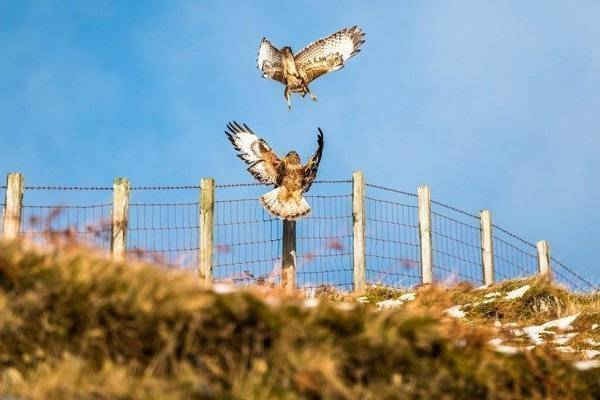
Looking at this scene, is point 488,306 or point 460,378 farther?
point 488,306

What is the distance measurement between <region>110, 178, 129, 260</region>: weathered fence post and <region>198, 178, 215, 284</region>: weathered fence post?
1.36m

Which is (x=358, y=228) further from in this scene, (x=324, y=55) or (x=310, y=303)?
(x=310, y=303)

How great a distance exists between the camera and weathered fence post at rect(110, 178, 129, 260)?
16.0m

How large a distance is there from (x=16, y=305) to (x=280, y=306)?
46.3 inches

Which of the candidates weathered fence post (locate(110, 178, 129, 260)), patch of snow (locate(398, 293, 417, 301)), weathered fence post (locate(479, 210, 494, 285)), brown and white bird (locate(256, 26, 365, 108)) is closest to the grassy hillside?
patch of snow (locate(398, 293, 417, 301))

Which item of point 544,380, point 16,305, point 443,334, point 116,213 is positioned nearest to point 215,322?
point 16,305

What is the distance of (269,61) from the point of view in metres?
18.1

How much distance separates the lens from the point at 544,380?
15.1ft

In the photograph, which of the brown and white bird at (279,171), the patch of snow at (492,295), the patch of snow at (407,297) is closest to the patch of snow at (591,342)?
the patch of snow at (492,295)

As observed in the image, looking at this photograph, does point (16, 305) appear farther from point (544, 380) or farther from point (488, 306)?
point (488, 306)

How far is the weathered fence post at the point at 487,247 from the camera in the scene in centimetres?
2073

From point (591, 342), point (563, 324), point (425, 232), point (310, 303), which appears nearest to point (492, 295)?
point (563, 324)

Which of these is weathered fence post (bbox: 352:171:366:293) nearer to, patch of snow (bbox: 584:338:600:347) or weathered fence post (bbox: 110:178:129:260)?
weathered fence post (bbox: 110:178:129:260)

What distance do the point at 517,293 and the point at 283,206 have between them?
5075 mm
